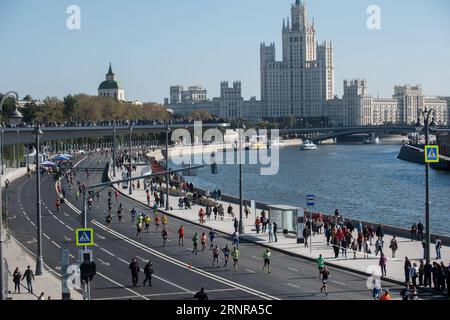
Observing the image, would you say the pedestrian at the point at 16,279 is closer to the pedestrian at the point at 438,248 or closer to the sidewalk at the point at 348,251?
the sidewalk at the point at 348,251

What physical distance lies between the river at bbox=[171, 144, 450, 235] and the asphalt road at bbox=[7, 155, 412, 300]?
15.1m

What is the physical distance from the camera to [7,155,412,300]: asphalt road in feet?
60.4

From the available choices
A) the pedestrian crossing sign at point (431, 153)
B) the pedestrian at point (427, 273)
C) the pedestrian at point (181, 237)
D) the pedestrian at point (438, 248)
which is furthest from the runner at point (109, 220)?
the pedestrian at point (427, 273)

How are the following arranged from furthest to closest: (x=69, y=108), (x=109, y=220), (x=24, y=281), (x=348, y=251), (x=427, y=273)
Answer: (x=69, y=108), (x=109, y=220), (x=348, y=251), (x=24, y=281), (x=427, y=273)

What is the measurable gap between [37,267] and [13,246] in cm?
503

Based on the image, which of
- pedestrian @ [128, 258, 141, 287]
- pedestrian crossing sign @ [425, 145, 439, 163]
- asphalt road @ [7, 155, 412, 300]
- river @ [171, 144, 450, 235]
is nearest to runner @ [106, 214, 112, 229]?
asphalt road @ [7, 155, 412, 300]

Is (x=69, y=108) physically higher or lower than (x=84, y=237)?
higher

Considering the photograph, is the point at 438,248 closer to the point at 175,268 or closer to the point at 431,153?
the point at 431,153

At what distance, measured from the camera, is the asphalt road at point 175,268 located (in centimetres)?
1842

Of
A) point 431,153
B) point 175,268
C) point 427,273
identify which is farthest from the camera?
point 175,268

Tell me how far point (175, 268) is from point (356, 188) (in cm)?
4177

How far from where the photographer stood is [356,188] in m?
62.1

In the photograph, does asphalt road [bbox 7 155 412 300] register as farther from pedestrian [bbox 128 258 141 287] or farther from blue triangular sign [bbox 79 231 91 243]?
blue triangular sign [bbox 79 231 91 243]

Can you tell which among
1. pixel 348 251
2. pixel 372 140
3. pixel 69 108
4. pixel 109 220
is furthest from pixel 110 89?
pixel 348 251
